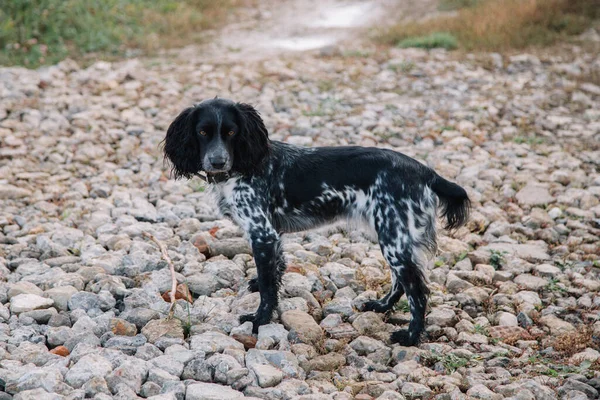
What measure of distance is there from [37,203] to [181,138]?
261cm

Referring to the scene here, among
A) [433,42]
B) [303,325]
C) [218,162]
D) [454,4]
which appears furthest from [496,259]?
[454,4]

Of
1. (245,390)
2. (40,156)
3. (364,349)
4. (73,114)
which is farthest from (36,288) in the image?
(73,114)

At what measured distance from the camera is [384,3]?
16.8 m

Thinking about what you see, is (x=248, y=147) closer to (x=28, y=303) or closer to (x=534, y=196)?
(x=28, y=303)

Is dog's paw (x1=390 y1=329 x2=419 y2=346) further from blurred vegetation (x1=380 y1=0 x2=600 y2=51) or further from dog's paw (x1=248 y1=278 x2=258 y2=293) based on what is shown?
blurred vegetation (x1=380 y1=0 x2=600 y2=51)

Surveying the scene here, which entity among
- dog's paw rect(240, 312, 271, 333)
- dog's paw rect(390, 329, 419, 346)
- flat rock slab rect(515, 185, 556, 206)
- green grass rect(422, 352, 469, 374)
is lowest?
green grass rect(422, 352, 469, 374)

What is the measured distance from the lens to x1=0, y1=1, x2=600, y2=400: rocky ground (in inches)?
161

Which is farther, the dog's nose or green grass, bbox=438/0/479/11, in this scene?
green grass, bbox=438/0/479/11

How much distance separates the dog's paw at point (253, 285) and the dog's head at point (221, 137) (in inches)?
36.3

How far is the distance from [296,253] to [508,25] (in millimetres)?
9167

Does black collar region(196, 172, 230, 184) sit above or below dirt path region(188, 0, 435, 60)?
Answer: below

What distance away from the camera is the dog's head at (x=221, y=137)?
16.1ft

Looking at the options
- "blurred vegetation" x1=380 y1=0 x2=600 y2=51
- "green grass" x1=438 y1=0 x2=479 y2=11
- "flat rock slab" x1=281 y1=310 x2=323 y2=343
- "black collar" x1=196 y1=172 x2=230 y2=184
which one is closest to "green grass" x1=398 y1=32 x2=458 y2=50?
"blurred vegetation" x1=380 y1=0 x2=600 y2=51

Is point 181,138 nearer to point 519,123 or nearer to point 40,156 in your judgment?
point 40,156
